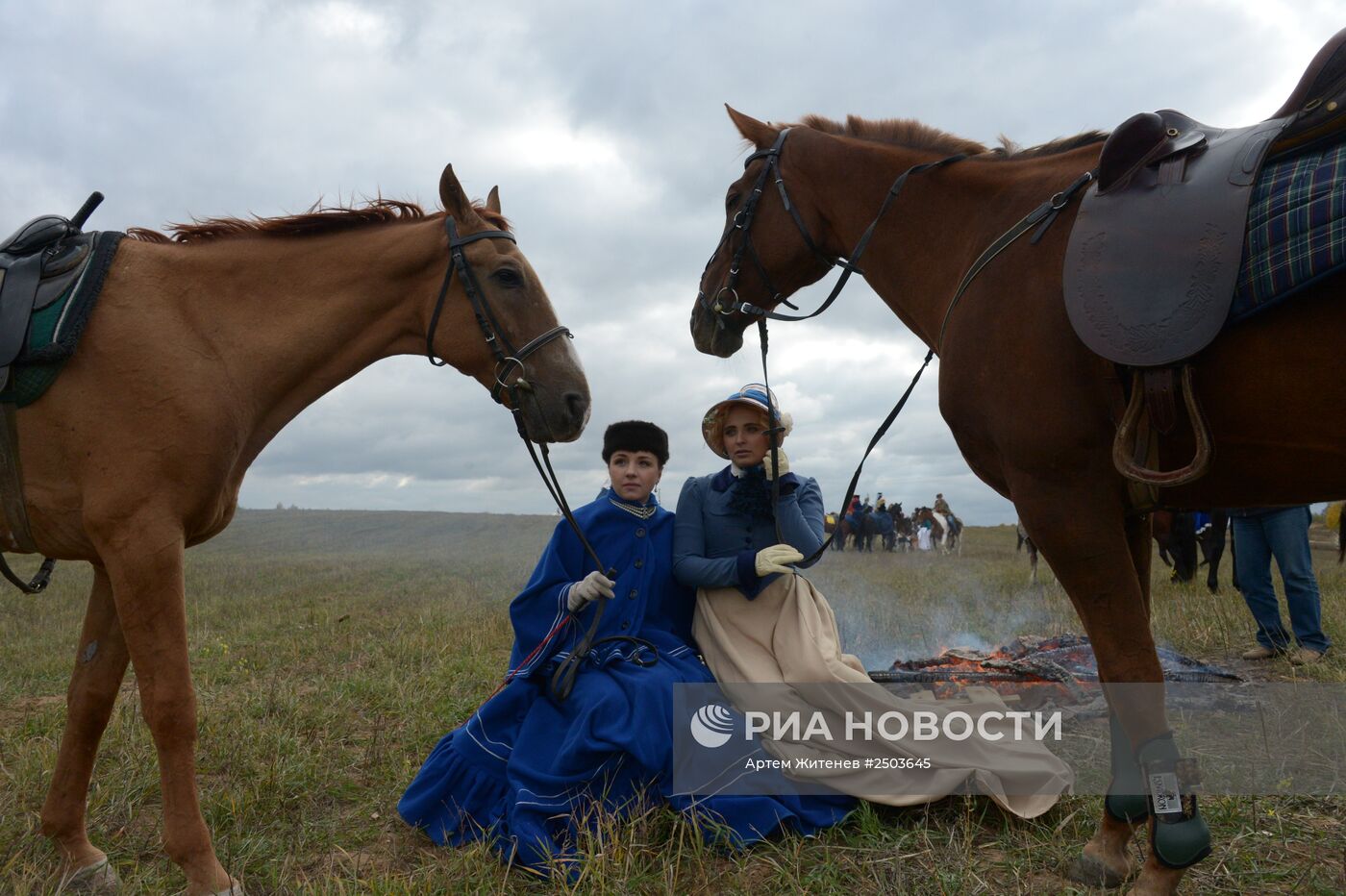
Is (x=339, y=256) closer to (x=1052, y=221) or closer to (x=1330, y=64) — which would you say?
(x=1052, y=221)

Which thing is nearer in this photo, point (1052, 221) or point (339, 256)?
point (1052, 221)

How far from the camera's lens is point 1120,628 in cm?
231

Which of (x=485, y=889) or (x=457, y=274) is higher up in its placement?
(x=457, y=274)

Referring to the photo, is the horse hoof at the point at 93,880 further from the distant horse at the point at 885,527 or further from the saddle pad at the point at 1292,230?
the distant horse at the point at 885,527

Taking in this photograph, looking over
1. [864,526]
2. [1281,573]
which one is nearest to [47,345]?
[1281,573]

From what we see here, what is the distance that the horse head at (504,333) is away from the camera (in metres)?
3.11

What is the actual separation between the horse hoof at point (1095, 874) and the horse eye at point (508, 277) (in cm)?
302

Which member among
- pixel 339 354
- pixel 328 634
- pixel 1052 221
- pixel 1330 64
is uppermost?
pixel 1330 64

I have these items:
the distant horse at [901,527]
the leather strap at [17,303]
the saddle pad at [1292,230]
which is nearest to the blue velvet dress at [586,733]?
the leather strap at [17,303]

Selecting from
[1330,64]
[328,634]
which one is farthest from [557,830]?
[328,634]

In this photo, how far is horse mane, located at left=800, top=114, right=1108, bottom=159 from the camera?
2.87 meters

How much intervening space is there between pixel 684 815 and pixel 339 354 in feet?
7.60

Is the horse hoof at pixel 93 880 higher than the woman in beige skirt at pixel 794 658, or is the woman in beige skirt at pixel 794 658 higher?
the woman in beige skirt at pixel 794 658

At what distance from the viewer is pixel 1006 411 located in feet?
7.77
